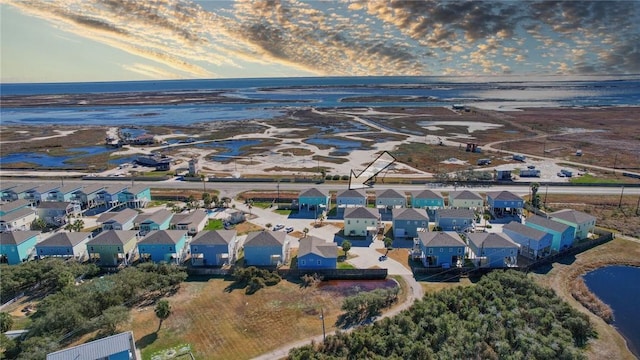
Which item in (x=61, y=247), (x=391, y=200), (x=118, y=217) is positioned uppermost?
(x=391, y=200)

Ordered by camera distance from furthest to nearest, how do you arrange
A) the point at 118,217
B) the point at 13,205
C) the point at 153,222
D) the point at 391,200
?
1. the point at 391,200
2. the point at 13,205
3. the point at 118,217
4. the point at 153,222

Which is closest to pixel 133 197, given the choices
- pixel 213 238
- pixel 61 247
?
pixel 61 247

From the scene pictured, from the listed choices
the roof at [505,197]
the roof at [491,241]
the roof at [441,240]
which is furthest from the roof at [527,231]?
the roof at [505,197]

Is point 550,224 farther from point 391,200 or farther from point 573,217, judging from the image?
point 391,200

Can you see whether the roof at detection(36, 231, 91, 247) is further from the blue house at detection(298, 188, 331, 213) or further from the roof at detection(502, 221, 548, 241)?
the roof at detection(502, 221, 548, 241)

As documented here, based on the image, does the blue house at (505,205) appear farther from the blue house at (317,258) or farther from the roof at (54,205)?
the roof at (54,205)

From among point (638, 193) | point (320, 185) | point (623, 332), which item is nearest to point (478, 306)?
point (623, 332)
